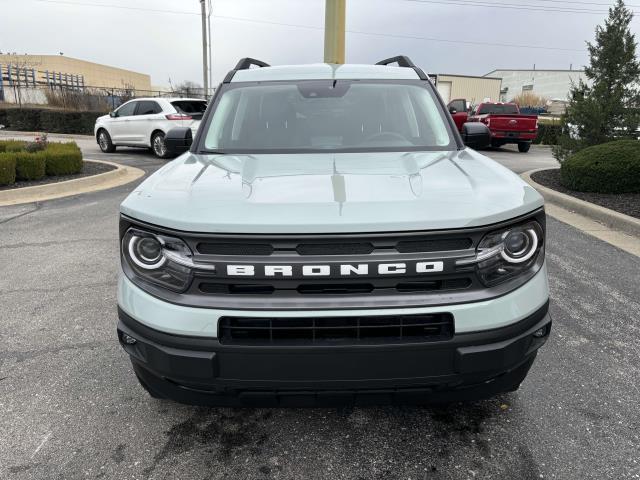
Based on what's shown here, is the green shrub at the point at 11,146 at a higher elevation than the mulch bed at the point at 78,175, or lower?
higher

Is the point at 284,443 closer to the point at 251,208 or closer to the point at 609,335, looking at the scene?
the point at 251,208

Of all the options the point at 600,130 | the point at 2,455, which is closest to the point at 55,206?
the point at 2,455

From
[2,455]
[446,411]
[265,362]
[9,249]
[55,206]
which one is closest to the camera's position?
[265,362]

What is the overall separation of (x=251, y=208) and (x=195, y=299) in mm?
416

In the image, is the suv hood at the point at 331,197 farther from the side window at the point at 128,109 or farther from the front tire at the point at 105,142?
the front tire at the point at 105,142

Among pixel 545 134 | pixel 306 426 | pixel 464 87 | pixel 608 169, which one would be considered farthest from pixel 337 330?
pixel 464 87

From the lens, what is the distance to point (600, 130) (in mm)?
10461

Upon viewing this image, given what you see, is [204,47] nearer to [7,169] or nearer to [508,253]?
[7,169]

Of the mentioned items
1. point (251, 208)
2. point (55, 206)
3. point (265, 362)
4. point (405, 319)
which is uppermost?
point (251, 208)

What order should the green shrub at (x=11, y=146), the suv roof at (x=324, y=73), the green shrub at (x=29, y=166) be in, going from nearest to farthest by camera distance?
the suv roof at (x=324, y=73) < the green shrub at (x=29, y=166) < the green shrub at (x=11, y=146)

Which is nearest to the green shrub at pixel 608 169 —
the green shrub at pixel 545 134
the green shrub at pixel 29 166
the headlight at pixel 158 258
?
the headlight at pixel 158 258

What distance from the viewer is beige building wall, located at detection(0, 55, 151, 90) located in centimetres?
6516

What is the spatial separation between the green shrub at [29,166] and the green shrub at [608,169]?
9.86 metres

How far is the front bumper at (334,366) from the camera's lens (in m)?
1.91
